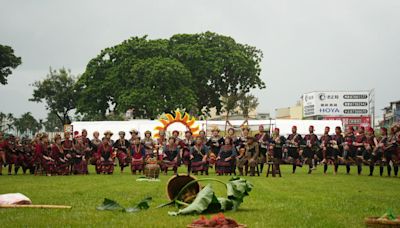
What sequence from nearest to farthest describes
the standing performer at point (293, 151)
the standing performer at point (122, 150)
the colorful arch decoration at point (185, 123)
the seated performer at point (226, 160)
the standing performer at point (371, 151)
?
1. the standing performer at point (371, 151)
2. the seated performer at point (226, 160)
3. the standing performer at point (293, 151)
4. the standing performer at point (122, 150)
5. the colorful arch decoration at point (185, 123)

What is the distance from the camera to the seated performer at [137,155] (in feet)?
90.0

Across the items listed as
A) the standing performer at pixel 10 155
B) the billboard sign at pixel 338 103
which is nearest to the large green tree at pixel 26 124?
the billboard sign at pixel 338 103

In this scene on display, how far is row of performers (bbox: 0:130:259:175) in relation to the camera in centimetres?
2680

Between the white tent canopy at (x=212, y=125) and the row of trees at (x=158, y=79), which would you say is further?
the row of trees at (x=158, y=79)

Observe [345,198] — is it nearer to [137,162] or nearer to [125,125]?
[137,162]

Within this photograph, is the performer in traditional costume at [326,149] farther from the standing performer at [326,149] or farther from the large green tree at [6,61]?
the large green tree at [6,61]

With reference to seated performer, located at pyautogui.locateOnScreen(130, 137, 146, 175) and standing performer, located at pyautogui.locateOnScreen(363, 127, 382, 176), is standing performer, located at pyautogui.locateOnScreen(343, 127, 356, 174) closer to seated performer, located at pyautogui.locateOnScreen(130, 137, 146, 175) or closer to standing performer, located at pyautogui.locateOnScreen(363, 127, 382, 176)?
standing performer, located at pyautogui.locateOnScreen(363, 127, 382, 176)

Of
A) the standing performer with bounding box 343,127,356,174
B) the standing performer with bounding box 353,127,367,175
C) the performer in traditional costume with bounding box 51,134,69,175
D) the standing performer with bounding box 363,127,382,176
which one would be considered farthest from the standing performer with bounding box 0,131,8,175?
the standing performer with bounding box 363,127,382,176

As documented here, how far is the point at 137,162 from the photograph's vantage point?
27.5 meters

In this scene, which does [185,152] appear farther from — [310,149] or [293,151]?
[310,149]

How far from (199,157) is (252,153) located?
2.65m

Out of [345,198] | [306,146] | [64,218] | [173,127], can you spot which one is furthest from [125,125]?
[64,218]

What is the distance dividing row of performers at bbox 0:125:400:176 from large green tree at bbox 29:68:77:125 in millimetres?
42294

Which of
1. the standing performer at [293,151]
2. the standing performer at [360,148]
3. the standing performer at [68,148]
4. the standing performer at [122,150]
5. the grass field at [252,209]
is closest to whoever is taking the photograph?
the grass field at [252,209]
